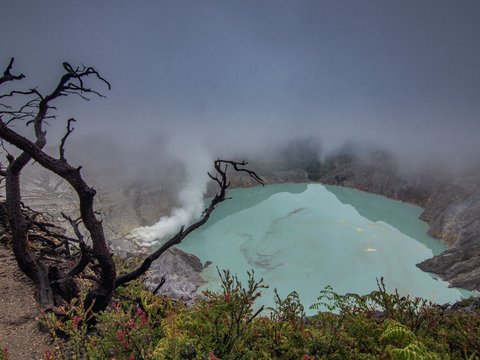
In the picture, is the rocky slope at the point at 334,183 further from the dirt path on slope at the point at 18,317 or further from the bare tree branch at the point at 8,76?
the bare tree branch at the point at 8,76

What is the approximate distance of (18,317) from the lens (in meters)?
7.03

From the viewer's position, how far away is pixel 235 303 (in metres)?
4.98

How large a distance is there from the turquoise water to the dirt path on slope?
79.5ft

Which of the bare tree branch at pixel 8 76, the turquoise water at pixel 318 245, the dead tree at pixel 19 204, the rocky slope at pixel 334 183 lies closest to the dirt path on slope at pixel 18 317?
the dead tree at pixel 19 204

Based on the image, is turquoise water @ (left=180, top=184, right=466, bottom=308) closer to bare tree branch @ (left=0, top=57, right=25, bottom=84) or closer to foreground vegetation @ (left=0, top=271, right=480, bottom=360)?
foreground vegetation @ (left=0, top=271, right=480, bottom=360)

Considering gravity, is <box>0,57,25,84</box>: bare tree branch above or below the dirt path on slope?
above

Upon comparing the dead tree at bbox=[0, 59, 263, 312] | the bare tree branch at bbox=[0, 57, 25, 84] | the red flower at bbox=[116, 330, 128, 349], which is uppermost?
the bare tree branch at bbox=[0, 57, 25, 84]

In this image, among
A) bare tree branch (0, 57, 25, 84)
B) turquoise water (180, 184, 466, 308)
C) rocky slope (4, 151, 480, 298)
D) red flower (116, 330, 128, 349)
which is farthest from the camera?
rocky slope (4, 151, 480, 298)

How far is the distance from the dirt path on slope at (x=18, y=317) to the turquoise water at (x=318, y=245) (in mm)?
24228

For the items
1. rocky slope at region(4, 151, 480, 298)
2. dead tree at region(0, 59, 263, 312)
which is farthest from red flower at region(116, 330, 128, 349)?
rocky slope at region(4, 151, 480, 298)

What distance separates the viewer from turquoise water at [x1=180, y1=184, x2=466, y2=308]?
115ft

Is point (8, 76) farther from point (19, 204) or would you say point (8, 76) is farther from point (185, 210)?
point (185, 210)

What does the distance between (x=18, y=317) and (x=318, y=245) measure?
40928 mm

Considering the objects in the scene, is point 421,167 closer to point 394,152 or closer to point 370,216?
point 394,152
